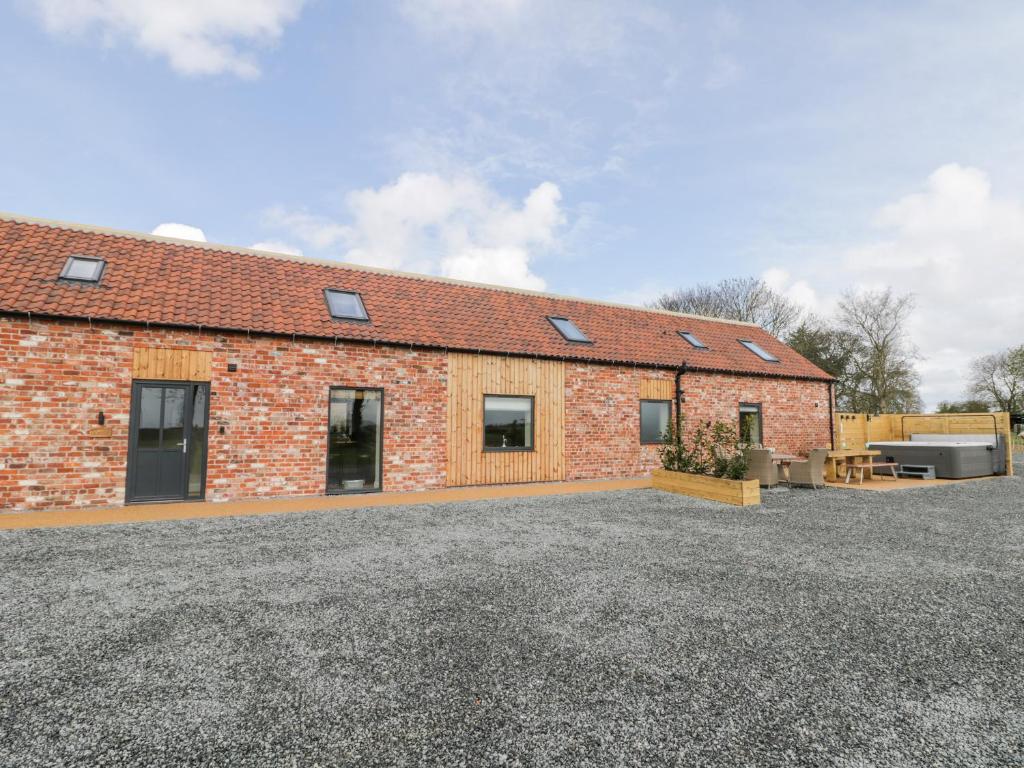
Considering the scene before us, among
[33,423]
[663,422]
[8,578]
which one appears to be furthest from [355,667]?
[663,422]

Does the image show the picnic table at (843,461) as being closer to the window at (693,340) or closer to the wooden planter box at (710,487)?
the window at (693,340)

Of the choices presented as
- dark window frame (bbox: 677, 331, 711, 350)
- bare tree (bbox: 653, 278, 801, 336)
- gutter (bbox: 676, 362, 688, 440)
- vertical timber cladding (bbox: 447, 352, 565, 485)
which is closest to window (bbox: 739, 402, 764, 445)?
dark window frame (bbox: 677, 331, 711, 350)

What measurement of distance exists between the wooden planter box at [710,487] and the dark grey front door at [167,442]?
863 cm

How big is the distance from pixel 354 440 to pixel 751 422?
10.8m

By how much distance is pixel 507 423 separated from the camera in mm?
10609

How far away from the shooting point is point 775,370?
1418 centimetres

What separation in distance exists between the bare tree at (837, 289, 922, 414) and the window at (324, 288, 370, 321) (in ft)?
96.9

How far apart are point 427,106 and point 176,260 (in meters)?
5.90

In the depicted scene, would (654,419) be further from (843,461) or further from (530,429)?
(843,461)

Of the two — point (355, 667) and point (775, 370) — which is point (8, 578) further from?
point (775, 370)

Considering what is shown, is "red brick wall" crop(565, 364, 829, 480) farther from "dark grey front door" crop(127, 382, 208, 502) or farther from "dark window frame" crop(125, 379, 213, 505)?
"dark grey front door" crop(127, 382, 208, 502)

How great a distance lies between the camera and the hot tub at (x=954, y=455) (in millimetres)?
12320

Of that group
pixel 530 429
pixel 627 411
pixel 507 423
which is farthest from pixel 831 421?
pixel 507 423

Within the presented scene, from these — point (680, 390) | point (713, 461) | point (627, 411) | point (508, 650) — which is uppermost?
point (680, 390)
